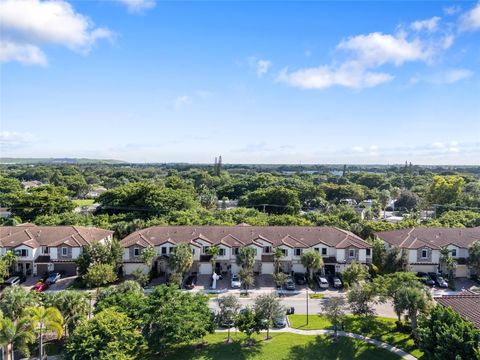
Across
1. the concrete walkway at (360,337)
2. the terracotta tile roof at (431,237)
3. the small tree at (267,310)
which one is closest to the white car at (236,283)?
the concrete walkway at (360,337)

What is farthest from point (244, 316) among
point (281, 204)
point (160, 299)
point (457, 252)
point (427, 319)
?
point (281, 204)

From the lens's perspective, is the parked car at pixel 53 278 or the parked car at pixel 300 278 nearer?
the parked car at pixel 53 278

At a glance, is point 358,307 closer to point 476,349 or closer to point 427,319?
point 427,319

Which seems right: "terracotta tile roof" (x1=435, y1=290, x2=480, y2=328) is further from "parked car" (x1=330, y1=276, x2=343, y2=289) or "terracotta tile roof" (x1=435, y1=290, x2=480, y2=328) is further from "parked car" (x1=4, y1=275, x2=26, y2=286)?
"parked car" (x1=4, y1=275, x2=26, y2=286)

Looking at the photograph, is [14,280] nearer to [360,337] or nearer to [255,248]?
[255,248]

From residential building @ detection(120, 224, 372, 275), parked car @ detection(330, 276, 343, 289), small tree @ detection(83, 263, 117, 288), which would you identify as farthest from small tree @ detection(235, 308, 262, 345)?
small tree @ detection(83, 263, 117, 288)

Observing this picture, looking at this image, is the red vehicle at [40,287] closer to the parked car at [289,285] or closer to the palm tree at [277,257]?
the palm tree at [277,257]

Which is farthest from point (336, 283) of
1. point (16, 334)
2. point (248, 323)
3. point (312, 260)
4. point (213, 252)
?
point (16, 334)

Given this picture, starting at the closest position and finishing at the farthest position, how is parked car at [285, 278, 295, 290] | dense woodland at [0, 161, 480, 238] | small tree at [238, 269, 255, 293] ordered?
small tree at [238, 269, 255, 293] → parked car at [285, 278, 295, 290] → dense woodland at [0, 161, 480, 238]
